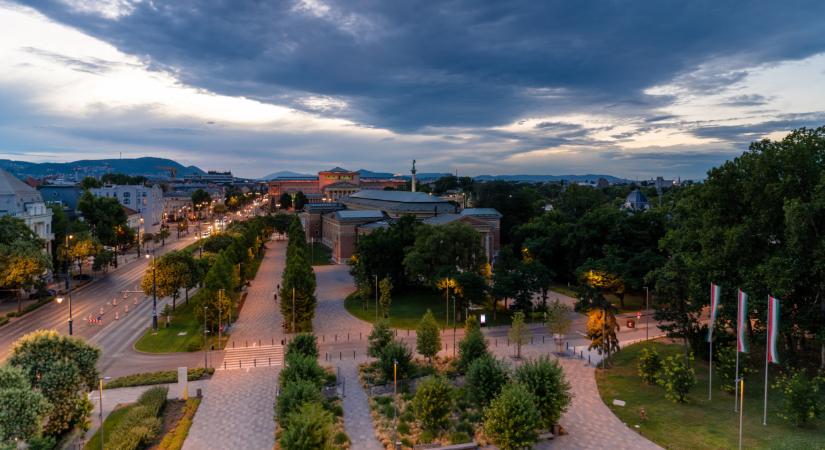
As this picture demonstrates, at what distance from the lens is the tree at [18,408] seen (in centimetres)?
2106

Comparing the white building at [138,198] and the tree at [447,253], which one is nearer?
the tree at [447,253]

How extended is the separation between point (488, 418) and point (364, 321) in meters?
28.6

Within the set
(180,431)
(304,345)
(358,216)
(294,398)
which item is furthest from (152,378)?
(358,216)

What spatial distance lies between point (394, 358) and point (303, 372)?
7.18m

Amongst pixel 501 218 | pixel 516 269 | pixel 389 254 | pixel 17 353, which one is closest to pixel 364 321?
pixel 389 254

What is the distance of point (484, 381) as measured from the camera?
1110 inches

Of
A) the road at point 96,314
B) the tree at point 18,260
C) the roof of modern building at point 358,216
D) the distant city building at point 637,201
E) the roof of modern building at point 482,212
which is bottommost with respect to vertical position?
the road at point 96,314

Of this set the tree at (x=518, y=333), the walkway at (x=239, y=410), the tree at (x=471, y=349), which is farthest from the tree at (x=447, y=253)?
the tree at (x=471, y=349)

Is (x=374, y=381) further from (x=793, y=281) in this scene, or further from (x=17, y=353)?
(x=793, y=281)

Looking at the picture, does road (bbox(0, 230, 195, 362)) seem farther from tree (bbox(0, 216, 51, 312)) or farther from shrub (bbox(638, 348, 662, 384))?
shrub (bbox(638, 348, 662, 384))

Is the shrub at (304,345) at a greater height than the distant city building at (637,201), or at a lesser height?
lesser

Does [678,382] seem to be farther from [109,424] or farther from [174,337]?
[174,337]

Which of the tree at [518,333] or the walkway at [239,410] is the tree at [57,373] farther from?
the tree at [518,333]

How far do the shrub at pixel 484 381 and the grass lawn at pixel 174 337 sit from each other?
2503cm
